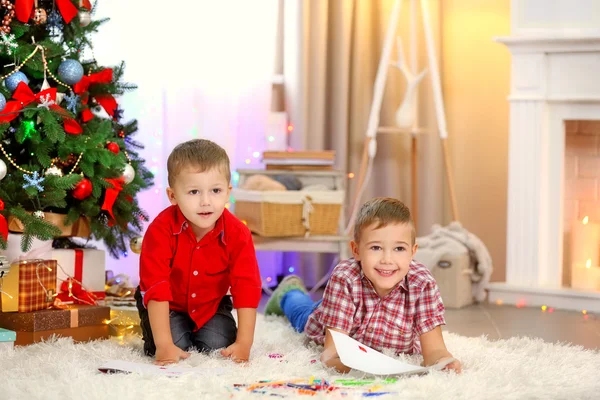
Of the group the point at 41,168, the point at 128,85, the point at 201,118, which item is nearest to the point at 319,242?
the point at 201,118

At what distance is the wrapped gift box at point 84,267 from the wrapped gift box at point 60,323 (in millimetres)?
190

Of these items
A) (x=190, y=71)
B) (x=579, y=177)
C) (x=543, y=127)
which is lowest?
(x=579, y=177)

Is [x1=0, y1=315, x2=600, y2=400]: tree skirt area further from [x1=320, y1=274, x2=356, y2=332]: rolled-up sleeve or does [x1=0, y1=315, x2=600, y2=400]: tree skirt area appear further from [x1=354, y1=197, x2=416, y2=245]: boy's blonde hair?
[x1=354, y1=197, x2=416, y2=245]: boy's blonde hair

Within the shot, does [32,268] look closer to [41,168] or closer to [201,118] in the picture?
[41,168]

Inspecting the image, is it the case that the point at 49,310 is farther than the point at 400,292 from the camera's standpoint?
Yes

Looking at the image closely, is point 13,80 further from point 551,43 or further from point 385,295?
point 551,43

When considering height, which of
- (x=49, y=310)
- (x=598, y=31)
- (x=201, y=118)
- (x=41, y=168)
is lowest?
(x=49, y=310)

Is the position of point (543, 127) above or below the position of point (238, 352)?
above

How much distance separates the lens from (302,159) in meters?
3.26

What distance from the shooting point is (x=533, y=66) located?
3102 millimetres

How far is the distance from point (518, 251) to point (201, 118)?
1.33 metres

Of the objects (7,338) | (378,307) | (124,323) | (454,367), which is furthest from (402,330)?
(7,338)

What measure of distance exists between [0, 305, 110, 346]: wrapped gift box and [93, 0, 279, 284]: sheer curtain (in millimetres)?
973

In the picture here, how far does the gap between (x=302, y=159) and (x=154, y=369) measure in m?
1.63
